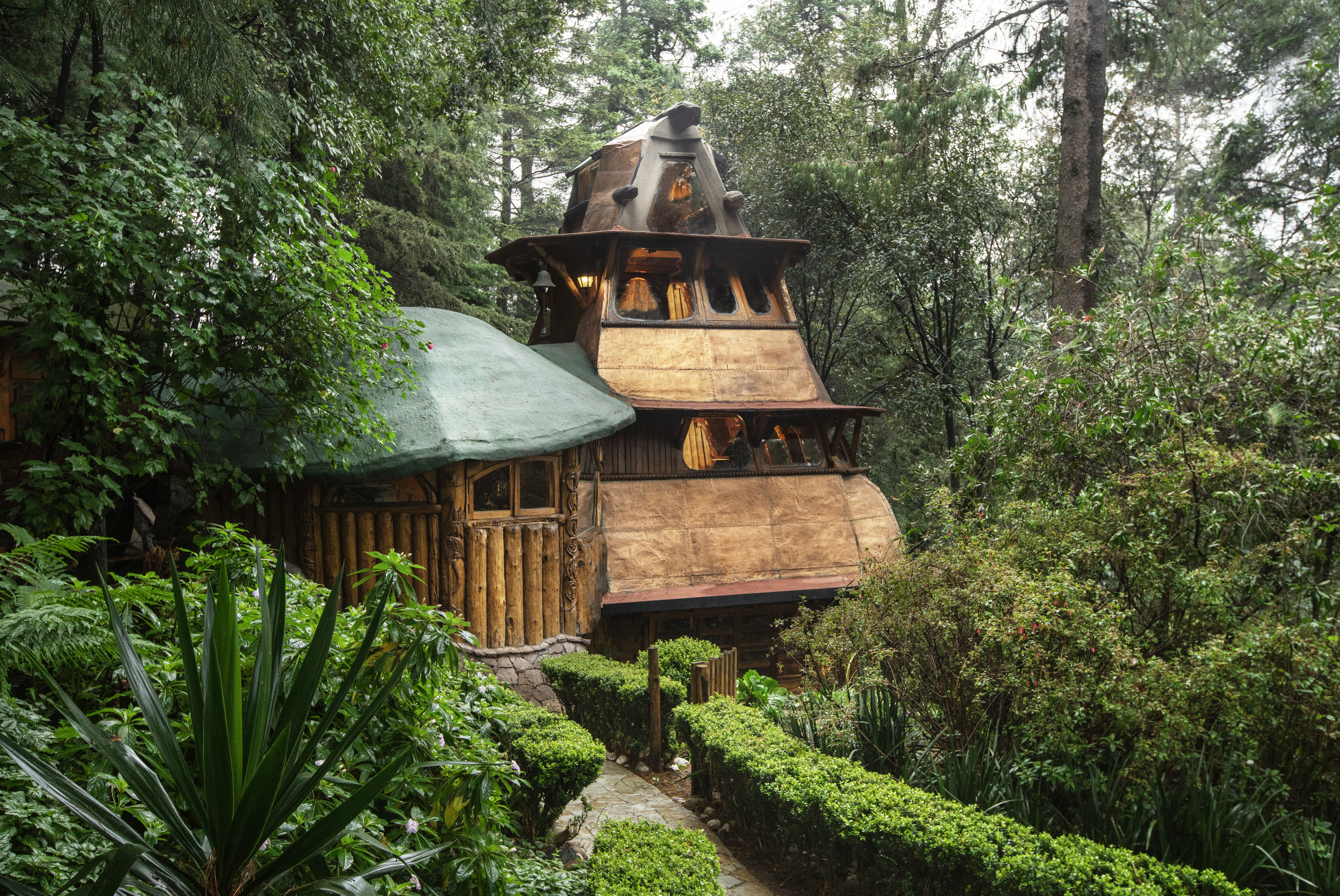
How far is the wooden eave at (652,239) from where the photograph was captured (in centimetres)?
1270

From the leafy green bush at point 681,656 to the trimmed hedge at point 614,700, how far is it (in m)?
0.21

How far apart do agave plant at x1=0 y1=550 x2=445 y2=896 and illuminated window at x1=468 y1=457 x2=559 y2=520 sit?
743 cm

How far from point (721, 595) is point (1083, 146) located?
7.34m

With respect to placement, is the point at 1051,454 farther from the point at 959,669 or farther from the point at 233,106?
the point at 233,106

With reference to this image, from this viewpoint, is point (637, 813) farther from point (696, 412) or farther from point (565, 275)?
point (565, 275)

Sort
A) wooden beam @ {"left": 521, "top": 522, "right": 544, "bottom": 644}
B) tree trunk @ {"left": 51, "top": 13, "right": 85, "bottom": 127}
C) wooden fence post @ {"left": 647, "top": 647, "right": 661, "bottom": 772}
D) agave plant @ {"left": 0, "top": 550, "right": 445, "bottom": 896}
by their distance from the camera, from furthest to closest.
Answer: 1. wooden beam @ {"left": 521, "top": 522, "right": 544, "bottom": 644}
2. wooden fence post @ {"left": 647, "top": 647, "right": 661, "bottom": 772}
3. tree trunk @ {"left": 51, "top": 13, "right": 85, "bottom": 127}
4. agave plant @ {"left": 0, "top": 550, "right": 445, "bottom": 896}

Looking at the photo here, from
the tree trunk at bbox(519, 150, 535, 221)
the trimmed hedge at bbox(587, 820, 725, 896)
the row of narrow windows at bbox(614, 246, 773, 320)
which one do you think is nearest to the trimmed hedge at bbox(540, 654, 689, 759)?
the trimmed hedge at bbox(587, 820, 725, 896)

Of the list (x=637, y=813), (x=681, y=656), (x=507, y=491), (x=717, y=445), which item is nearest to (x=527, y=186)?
(x=717, y=445)

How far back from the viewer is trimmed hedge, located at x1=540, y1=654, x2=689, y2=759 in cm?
842

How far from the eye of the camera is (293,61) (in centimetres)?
916

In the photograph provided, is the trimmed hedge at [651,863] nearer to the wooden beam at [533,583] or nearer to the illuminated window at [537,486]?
the wooden beam at [533,583]

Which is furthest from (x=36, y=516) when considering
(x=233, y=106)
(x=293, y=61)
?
(x=293, y=61)

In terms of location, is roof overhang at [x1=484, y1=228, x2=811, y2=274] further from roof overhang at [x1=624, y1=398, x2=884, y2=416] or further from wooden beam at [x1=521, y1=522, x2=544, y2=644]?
wooden beam at [x1=521, y1=522, x2=544, y2=644]

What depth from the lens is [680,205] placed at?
46.6 feet
